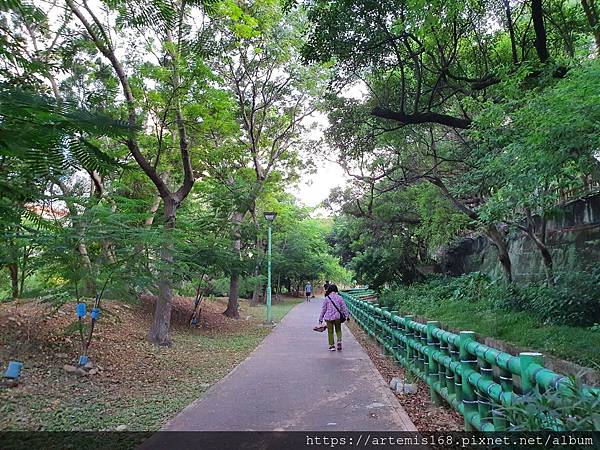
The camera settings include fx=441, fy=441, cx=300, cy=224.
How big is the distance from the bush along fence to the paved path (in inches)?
24.1

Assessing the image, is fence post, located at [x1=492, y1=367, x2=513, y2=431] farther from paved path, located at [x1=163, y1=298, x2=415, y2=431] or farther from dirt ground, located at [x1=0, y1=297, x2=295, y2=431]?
dirt ground, located at [x1=0, y1=297, x2=295, y2=431]

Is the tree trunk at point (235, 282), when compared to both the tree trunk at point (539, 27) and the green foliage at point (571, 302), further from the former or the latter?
the tree trunk at point (539, 27)

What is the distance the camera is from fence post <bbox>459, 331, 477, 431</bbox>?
427 cm

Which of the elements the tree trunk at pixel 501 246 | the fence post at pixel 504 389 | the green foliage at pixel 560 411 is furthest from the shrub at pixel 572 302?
the green foliage at pixel 560 411

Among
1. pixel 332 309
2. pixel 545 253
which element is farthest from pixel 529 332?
pixel 545 253

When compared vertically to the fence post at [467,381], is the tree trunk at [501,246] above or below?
above

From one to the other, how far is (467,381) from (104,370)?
6427 mm

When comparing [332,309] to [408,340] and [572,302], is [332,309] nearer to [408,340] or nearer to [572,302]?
[408,340]

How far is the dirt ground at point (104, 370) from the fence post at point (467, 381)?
11.1 ft

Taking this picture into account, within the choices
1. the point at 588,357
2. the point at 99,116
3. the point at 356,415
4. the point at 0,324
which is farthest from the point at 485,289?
the point at 99,116

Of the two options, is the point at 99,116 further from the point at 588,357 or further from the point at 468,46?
the point at 468,46

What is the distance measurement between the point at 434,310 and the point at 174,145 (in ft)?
28.5

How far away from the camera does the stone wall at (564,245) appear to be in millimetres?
11195

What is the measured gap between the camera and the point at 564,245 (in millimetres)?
12594
